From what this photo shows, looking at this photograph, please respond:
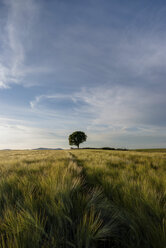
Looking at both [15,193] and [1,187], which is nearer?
[15,193]

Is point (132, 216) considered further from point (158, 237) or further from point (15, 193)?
point (15, 193)

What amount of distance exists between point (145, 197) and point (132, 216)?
23 centimetres

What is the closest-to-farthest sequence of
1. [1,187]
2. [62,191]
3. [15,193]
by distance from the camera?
[62,191], [15,193], [1,187]

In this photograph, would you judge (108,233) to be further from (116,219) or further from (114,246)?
(116,219)

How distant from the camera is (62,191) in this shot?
100 centimetres

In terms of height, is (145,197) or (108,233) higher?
(145,197)

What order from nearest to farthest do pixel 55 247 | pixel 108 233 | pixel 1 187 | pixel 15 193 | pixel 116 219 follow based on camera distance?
pixel 55 247, pixel 108 233, pixel 116 219, pixel 15 193, pixel 1 187

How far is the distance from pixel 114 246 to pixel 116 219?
20 centimetres

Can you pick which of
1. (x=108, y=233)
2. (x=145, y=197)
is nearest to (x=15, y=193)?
(x=108, y=233)

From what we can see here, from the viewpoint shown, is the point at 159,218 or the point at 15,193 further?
the point at 15,193

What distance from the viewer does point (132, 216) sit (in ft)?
2.60

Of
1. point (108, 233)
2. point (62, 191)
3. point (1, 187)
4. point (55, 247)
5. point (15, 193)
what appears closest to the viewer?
point (55, 247)

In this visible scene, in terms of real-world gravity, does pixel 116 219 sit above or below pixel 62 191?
below

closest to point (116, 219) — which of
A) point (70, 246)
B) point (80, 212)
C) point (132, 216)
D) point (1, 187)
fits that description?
point (132, 216)
